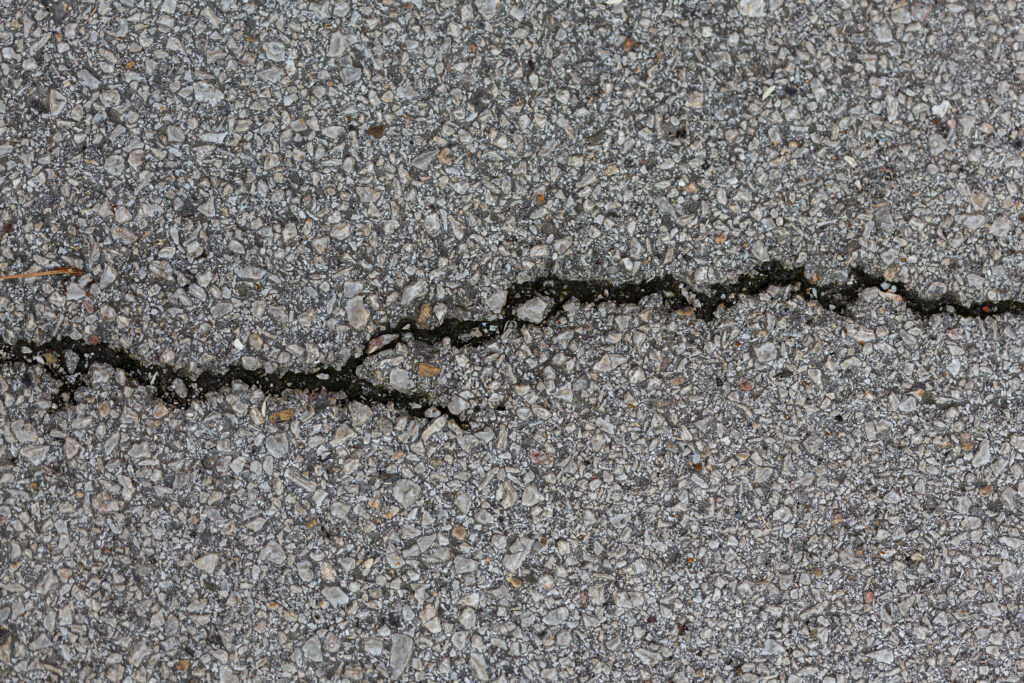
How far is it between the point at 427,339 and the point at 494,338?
0.18 m

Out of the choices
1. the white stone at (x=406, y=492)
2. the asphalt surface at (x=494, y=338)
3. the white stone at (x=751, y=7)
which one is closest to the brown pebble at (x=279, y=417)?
the asphalt surface at (x=494, y=338)

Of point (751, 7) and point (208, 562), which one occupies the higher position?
point (751, 7)

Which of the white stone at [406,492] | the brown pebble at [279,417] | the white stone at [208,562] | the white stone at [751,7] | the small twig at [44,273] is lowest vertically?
the white stone at [208,562]

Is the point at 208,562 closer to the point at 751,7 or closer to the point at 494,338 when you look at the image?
the point at 494,338

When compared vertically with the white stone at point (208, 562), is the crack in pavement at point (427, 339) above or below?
above

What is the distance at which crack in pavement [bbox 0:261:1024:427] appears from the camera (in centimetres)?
184

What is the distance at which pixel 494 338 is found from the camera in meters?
1.84

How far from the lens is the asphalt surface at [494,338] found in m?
1.84

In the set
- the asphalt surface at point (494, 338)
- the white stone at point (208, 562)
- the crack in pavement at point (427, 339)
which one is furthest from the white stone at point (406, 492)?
the white stone at point (208, 562)

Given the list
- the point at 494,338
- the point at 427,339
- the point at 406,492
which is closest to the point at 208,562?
the point at 406,492

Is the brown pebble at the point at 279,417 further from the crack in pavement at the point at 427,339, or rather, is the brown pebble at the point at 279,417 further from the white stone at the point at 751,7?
the white stone at the point at 751,7

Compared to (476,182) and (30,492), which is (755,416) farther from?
(30,492)

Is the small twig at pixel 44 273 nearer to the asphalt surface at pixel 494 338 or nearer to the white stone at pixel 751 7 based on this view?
the asphalt surface at pixel 494 338

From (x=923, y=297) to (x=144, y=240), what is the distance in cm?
210
